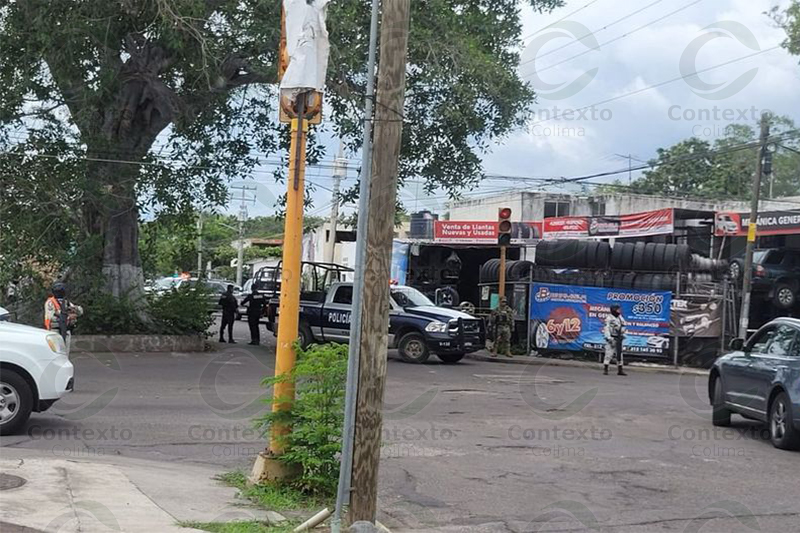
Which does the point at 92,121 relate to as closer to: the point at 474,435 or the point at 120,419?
the point at 120,419

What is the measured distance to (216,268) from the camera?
8131 cm

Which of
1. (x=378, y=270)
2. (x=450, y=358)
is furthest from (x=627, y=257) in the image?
(x=378, y=270)

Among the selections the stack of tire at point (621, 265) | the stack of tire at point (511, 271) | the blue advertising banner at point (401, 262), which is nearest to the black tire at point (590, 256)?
the stack of tire at point (621, 265)

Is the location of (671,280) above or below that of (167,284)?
above

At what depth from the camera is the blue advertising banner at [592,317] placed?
967 inches

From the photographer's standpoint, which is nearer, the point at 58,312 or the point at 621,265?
the point at 58,312

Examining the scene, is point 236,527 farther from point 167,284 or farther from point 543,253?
point 167,284

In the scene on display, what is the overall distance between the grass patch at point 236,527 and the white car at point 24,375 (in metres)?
4.25

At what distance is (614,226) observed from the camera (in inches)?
1304

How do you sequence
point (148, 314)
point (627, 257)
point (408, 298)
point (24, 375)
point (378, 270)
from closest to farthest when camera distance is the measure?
point (378, 270), point (24, 375), point (148, 314), point (408, 298), point (627, 257)

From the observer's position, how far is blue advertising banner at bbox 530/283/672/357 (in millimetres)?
24562

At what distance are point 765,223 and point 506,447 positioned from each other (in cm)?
2239

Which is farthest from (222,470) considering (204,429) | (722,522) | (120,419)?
(722,522)

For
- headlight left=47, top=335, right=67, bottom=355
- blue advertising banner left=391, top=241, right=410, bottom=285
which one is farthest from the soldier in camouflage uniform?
headlight left=47, top=335, right=67, bottom=355
